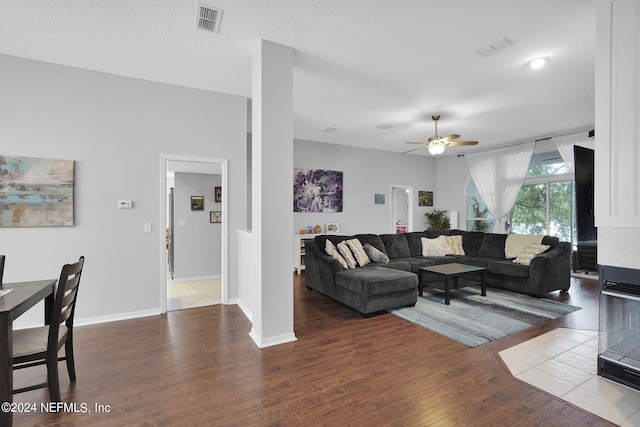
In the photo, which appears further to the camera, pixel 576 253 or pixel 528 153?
pixel 528 153

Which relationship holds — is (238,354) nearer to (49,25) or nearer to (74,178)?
(74,178)

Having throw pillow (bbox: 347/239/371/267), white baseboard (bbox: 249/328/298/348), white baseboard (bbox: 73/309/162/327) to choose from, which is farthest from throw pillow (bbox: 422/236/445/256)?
A: white baseboard (bbox: 73/309/162/327)

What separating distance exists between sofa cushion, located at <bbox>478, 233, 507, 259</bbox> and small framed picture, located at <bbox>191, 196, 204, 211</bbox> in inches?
221

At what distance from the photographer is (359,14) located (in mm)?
2576

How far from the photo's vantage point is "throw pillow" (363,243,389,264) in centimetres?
514

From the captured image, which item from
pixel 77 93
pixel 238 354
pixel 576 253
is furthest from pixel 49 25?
pixel 576 253

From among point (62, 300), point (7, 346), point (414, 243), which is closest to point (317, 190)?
point (414, 243)

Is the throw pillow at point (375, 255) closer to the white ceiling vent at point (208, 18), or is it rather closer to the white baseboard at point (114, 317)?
the white baseboard at point (114, 317)

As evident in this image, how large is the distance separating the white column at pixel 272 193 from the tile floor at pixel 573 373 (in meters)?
2.09

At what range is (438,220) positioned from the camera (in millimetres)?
8594

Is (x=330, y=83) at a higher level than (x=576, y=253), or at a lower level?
higher

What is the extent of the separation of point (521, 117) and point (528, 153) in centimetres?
192

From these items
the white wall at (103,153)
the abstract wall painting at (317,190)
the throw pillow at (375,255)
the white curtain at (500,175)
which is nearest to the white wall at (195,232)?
the abstract wall painting at (317,190)

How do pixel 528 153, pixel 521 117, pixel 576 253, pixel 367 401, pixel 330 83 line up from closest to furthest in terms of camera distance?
pixel 367 401 < pixel 330 83 < pixel 521 117 < pixel 576 253 < pixel 528 153
